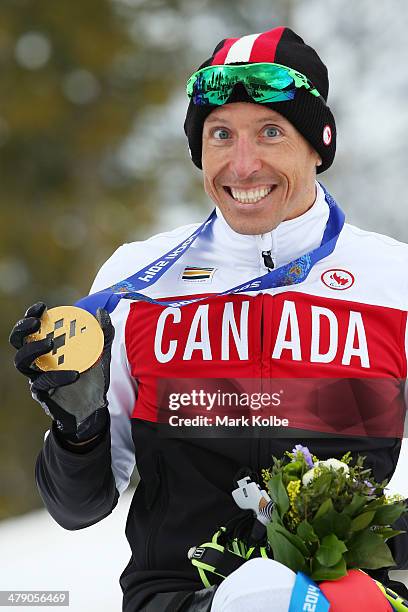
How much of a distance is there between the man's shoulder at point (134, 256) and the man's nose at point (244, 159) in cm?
40

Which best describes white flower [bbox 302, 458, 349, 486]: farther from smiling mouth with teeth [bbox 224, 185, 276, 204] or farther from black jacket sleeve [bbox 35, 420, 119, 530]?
smiling mouth with teeth [bbox 224, 185, 276, 204]

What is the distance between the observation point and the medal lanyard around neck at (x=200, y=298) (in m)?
2.33

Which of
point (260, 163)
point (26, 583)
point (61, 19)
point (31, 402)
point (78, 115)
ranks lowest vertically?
point (26, 583)

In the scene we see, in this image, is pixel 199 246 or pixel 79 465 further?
pixel 199 246

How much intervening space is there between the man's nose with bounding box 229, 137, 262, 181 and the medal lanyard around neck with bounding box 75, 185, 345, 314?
236mm

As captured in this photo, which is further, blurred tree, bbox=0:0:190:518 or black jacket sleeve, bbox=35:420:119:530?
blurred tree, bbox=0:0:190:518

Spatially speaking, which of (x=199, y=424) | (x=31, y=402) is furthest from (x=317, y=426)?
(x=31, y=402)

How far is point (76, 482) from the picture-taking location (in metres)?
2.29

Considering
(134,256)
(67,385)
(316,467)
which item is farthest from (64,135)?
(316,467)

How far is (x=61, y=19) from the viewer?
1044 cm

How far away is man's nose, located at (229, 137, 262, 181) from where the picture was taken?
2.26 metres

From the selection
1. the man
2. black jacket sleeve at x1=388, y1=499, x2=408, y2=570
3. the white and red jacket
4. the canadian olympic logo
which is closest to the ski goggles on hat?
the man

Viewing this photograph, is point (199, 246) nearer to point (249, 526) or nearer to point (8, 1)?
point (249, 526)

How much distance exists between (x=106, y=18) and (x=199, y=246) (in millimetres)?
8429
